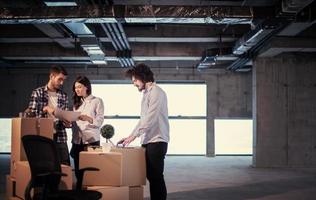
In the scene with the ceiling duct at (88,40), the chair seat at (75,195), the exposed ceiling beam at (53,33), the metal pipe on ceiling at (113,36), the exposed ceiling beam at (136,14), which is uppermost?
the exposed ceiling beam at (53,33)

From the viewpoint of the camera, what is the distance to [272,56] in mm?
9617

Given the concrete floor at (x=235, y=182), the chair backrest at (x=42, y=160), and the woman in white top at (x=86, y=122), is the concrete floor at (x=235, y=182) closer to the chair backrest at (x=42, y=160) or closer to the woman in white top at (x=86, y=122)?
the woman in white top at (x=86, y=122)

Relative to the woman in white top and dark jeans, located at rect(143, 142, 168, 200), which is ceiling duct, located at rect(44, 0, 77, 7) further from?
dark jeans, located at rect(143, 142, 168, 200)

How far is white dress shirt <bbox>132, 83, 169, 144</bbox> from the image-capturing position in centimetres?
370

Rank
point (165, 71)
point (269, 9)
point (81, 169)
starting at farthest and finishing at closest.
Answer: point (165, 71), point (269, 9), point (81, 169)

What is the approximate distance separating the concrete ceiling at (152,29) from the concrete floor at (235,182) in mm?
2290

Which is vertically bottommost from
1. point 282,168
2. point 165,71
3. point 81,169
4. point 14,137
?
point 282,168

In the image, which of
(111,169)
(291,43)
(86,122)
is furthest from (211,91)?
(111,169)

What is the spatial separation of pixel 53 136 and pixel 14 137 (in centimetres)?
36

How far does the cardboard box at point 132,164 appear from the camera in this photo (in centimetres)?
372

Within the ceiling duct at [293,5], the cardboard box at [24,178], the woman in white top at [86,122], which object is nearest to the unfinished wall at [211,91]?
the ceiling duct at [293,5]

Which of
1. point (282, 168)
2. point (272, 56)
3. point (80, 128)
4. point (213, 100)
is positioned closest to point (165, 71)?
point (213, 100)

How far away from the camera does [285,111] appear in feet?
31.7

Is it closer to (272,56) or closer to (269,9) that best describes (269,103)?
(272,56)
